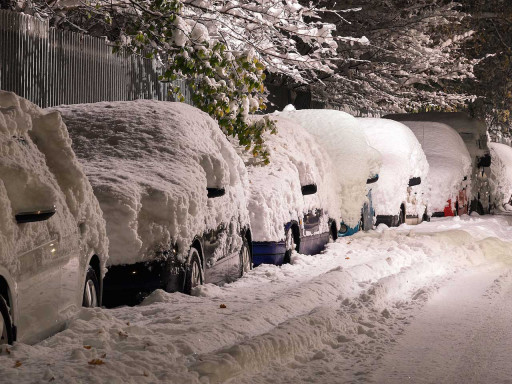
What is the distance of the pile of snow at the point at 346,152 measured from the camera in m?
16.2

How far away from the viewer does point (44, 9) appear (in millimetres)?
14227

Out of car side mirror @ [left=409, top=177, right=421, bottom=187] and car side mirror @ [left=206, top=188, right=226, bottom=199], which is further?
car side mirror @ [left=409, top=177, right=421, bottom=187]

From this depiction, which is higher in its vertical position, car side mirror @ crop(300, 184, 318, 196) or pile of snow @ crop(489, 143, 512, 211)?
car side mirror @ crop(300, 184, 318, 196)

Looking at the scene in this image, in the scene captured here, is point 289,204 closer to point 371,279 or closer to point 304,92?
point 371,279

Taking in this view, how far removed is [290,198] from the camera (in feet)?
42.8

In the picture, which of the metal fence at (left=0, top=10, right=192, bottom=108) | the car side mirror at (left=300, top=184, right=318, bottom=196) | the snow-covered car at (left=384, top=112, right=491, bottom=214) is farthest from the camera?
the snow-covered car at (left=384, top=112, right=491, bottom=214)

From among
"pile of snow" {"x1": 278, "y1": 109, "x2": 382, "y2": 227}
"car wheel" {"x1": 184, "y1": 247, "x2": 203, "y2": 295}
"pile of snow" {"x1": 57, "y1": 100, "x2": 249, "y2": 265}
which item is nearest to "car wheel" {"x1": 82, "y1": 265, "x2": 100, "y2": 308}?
"pile of snow" {"x1": 57, "y1": 100, "x2": 249, "y2": 265}

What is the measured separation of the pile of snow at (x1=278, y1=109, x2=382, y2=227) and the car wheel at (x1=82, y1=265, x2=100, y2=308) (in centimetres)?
853

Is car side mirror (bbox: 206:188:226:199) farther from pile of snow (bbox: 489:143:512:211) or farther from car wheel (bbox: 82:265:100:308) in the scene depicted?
pile of snow (bbox: 489:143:512:211)

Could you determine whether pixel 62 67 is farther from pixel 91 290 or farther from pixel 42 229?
pixel 42 229

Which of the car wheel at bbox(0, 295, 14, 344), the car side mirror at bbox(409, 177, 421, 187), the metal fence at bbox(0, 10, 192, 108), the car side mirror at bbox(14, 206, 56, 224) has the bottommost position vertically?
the car side mirror at bbox(409, 177, 421, 187)

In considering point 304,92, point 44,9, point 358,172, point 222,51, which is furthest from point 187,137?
point 304,92

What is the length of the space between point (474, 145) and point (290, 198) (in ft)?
44.2

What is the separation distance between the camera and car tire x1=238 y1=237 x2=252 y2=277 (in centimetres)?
1134
